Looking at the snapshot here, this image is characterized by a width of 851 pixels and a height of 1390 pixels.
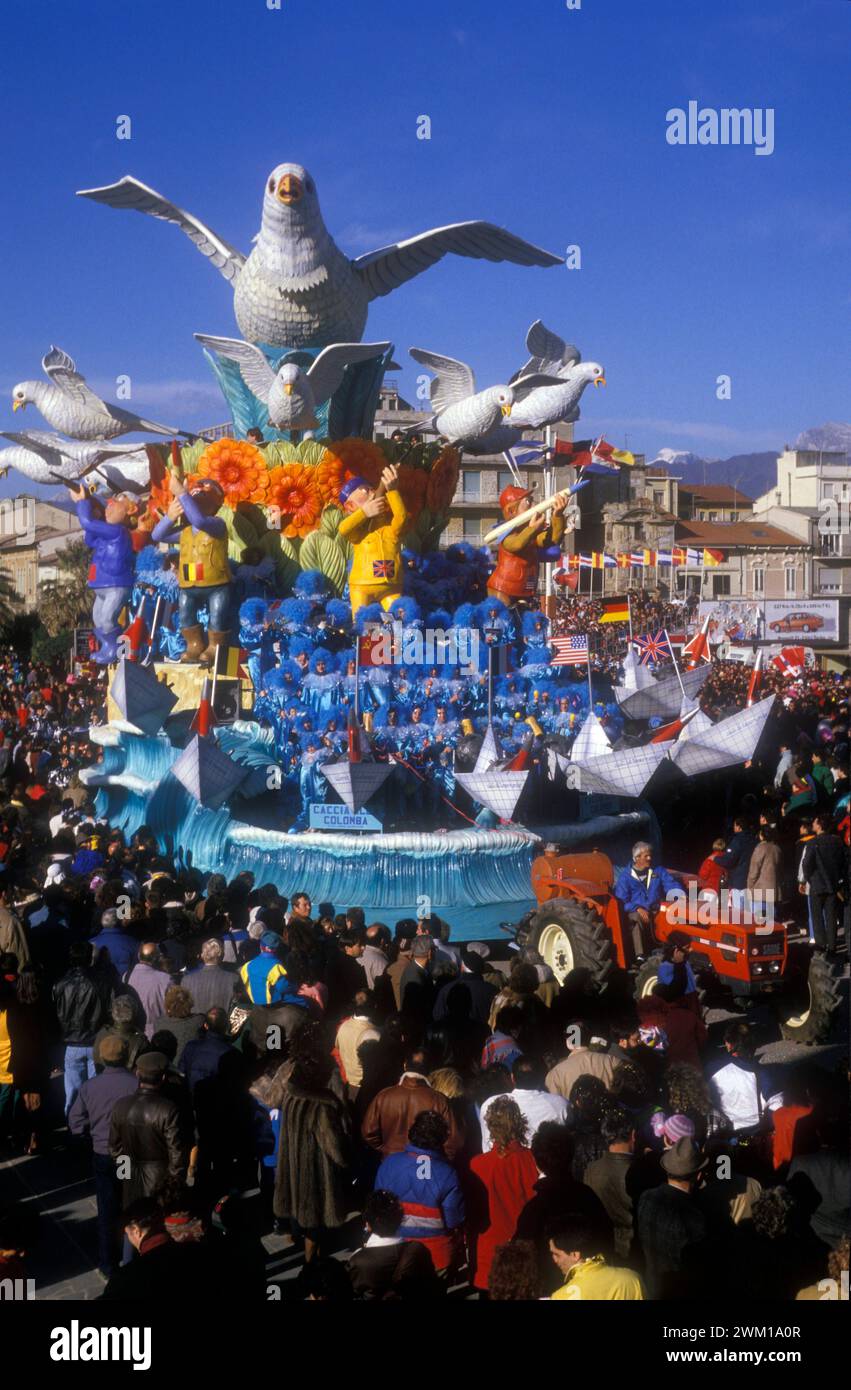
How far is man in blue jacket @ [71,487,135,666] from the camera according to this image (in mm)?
17984

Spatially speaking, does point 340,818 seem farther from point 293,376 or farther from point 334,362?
point 334,362

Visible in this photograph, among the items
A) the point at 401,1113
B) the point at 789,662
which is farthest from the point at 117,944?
the point at 789,662

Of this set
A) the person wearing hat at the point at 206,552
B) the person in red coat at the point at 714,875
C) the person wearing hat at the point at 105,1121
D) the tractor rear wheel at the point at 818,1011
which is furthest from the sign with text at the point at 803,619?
the person wearing hat at the point at 105,1121

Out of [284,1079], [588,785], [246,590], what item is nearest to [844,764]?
[588,785]

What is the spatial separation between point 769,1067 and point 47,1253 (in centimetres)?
502

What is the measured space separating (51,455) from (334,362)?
555 cm

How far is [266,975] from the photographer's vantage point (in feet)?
27.3

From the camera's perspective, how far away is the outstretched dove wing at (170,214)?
677 inches

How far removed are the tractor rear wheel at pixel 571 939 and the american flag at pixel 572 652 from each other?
4.81 metres

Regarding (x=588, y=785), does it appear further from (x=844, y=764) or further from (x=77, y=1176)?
(x=77, y=1176)

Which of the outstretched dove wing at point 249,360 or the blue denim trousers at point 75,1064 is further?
the outstretched dove wing at point 249,360

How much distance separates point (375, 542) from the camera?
52.0 ft

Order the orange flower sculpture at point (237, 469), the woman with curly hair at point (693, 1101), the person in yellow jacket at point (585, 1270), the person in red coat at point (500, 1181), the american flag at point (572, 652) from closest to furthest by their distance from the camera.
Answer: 1. the person in yellow jacket at point (585, 1270)
2. the person in red coat at point (500, 1181)
3. the woman with curly hair at point (693, 1101)
4. the american flag at point (572, 652)
5. the orange flower sculpture at point (237, 469)

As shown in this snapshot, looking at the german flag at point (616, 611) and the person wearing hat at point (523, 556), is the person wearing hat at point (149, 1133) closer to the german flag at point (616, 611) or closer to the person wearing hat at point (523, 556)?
the person wearing hat at point (523, 556)
